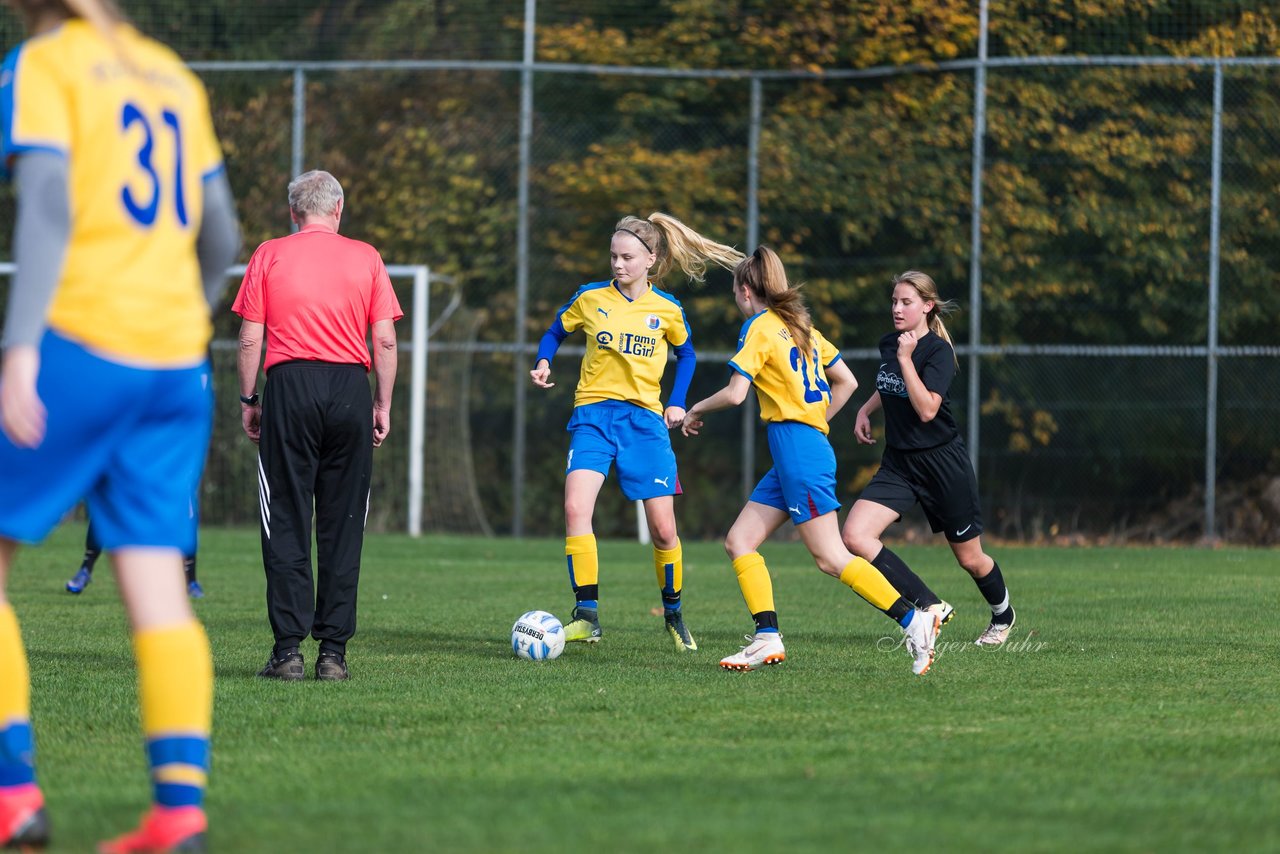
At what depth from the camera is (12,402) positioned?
326 cm

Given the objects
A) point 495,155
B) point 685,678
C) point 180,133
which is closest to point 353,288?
point 685,678

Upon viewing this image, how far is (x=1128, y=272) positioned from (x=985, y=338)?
156cm

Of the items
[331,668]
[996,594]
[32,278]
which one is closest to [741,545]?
[996,594]

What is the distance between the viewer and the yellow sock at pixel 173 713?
137 inches

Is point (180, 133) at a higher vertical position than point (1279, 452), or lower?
higher

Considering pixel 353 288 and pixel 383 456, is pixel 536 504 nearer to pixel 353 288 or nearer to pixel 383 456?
pixel 383 456

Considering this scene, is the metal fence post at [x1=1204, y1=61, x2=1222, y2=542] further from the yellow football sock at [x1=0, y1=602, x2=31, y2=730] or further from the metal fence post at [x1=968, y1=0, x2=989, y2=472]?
the yellow football sock at [x1=0, y1=602, x2=31, y2=730]

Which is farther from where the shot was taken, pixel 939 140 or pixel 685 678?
pixel 939 140

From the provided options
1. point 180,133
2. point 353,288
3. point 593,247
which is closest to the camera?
point 180,133

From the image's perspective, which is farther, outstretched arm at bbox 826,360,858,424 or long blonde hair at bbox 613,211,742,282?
long blonde hair at bbox 613,211,742,282

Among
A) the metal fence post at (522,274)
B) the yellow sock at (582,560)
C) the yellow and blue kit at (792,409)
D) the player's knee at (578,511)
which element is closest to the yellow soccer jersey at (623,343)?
the player's knee at (578,511)

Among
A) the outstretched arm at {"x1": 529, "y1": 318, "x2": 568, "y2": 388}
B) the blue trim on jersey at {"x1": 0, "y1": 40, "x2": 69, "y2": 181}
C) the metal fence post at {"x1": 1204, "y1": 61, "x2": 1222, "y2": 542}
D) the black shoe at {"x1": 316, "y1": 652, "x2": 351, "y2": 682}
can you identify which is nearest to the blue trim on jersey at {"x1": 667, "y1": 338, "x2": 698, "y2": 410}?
the outstretched arm at {"x1": 529, "y1": 318, "x2": 568, "y2": 388}

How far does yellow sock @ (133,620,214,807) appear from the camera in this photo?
3490mm

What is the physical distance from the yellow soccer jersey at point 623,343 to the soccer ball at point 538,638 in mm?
1135
